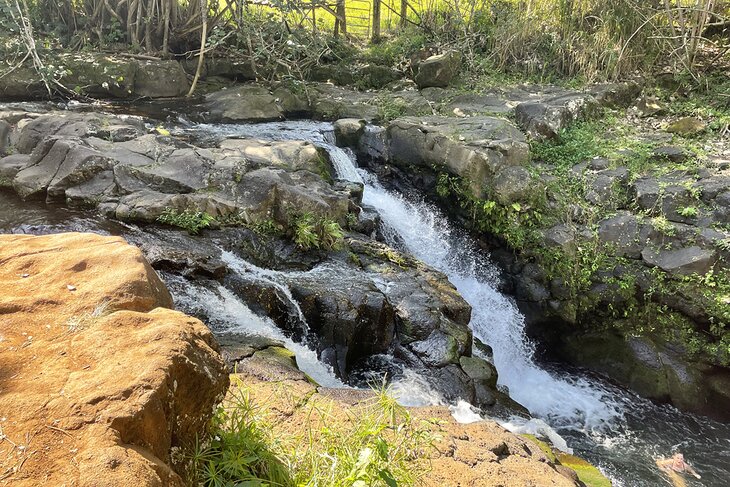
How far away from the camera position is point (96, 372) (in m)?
1.80

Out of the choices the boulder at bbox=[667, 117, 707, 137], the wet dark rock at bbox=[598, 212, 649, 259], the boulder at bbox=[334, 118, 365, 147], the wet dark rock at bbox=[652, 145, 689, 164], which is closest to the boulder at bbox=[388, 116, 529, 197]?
the boulder at bbox=[334, 118, 365, 147]

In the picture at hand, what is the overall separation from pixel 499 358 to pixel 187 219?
14.2 ft

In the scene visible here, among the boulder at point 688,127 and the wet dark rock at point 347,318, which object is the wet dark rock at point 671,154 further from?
the wet dark rock at point 347,318

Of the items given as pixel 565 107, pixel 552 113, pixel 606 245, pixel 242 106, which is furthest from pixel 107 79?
pixel 606 245

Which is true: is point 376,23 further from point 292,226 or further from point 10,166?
point 10,166

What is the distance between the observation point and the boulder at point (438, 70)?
1087cm

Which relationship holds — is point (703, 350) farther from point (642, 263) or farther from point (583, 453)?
point (583, 453)

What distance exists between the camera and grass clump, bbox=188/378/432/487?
1.98m

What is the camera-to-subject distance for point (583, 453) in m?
5.40

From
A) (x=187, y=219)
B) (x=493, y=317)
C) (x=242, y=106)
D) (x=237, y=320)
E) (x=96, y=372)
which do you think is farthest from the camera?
(x=242, y=106)

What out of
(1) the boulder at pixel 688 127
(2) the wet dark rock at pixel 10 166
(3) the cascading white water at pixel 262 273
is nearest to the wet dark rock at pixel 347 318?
(3) the cascading white water at pixel 262 273

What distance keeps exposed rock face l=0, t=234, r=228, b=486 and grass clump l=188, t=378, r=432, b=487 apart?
5.6 inches

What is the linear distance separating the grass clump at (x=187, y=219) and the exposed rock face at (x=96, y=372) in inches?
131

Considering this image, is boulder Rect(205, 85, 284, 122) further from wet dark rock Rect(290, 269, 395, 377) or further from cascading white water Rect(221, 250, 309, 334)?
wet dark rock Rect(290, 269, 395, 377)
